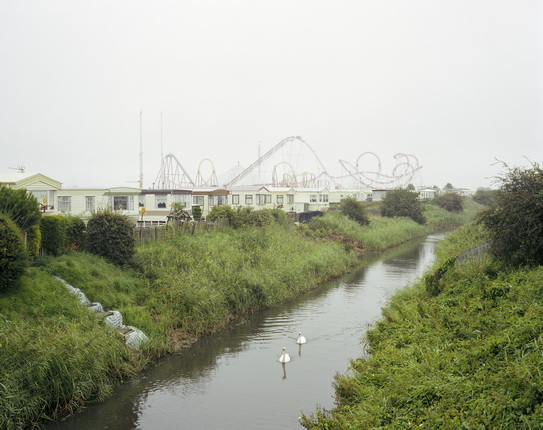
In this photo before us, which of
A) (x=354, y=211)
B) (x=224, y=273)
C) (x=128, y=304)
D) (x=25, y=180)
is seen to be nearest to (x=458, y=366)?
(x=128, y=304)

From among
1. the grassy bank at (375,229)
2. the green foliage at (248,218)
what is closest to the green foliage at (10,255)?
the green foliage at (248,218)

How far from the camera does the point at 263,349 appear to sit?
1658cm

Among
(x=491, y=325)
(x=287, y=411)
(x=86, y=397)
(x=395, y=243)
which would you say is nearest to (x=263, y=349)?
(x=287, y=411)

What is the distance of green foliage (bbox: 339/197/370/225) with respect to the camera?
51.4m

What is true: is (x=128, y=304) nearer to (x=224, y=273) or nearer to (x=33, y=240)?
(x=33, y=240)

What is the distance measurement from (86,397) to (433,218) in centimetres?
6423

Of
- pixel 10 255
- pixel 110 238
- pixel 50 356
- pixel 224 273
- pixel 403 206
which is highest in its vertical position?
pixel 403 206

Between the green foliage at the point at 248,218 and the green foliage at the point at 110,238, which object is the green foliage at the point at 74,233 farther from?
the green foliage at the point at 248,218

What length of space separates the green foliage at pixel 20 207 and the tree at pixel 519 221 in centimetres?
1546

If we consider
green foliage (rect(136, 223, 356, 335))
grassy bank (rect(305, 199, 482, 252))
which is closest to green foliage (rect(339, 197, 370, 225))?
grassy bank (rect(305, 199, 482, 252))

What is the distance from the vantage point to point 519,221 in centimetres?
1577

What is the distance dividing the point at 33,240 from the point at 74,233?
10.8 ft

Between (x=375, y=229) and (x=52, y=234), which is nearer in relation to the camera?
(x=52, y=234)

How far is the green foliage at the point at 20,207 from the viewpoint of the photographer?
638 inches
